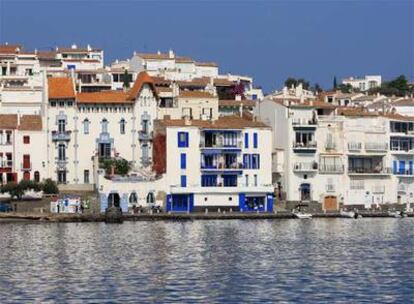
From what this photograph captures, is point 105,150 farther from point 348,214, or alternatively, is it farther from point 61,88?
point 348,214

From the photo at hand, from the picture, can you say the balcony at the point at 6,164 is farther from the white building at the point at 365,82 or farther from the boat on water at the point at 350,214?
the white building at the point at 365,82

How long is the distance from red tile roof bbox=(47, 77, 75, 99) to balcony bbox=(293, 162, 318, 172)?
16.5m

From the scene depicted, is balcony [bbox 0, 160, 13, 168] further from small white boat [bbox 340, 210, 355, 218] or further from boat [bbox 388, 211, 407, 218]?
boat [bbox 388, 211, 407, 218]

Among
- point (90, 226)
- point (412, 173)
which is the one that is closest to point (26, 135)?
point (90, 226)

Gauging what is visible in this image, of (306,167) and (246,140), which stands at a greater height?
(246,140)

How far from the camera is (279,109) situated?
89.1 meters

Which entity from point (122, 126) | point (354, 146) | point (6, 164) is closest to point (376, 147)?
point (354, 146)

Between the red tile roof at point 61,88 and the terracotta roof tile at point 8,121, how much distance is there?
309 centimetres

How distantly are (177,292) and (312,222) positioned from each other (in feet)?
136

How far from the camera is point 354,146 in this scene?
90188 millimetres

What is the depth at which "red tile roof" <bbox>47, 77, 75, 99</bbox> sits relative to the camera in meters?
86.2

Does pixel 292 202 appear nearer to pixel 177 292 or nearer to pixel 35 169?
pixel 35 169

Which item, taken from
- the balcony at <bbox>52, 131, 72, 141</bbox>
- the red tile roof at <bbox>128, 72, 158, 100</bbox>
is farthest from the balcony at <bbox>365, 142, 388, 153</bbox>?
the balcony at <bbox>52, 131, 72, 141</bbox>

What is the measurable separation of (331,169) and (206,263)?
1646 inches
